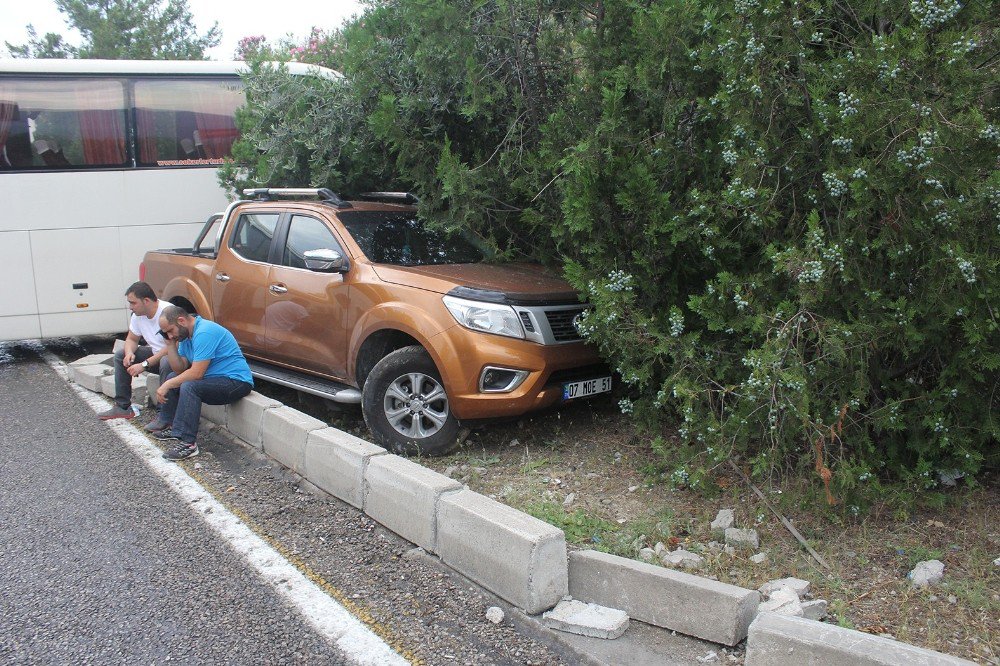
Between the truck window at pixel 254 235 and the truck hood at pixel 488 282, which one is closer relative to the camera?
the truck hood at pixel 488 282

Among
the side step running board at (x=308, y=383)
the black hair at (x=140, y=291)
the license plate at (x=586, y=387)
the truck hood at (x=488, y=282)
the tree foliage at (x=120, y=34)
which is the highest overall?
the tree foliage at (x=120, y=34)

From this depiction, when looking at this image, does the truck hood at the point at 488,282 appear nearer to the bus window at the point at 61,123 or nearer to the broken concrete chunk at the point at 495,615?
the broken concrete chunk at the point at 495,615

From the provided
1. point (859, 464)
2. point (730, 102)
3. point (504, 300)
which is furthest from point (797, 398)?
point (504, 300)

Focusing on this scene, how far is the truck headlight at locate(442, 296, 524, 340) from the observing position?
5.77 metres

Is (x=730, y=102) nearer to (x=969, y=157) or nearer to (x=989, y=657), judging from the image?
(x=969, y=157)

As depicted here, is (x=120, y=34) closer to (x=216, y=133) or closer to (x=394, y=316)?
(x=216, y=133)

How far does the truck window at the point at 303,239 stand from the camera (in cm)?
691

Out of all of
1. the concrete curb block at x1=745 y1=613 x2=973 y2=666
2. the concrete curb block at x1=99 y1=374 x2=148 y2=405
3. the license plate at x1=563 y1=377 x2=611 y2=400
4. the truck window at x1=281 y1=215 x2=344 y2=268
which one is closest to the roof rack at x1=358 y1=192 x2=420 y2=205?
the truck window at x1=281 y1=215 x2=344 y2=268

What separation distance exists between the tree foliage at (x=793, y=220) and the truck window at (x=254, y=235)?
2840mm

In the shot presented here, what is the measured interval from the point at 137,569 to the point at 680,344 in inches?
126

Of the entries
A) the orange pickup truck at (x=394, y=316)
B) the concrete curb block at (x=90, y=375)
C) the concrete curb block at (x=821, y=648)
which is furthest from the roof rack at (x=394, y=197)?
the concrete curb block at (x=821, y=648)

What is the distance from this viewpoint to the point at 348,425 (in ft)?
24.1

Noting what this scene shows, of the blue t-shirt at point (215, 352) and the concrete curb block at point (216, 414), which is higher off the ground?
the blue t-shirt at point (215, 352)

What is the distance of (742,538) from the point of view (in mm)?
4359
